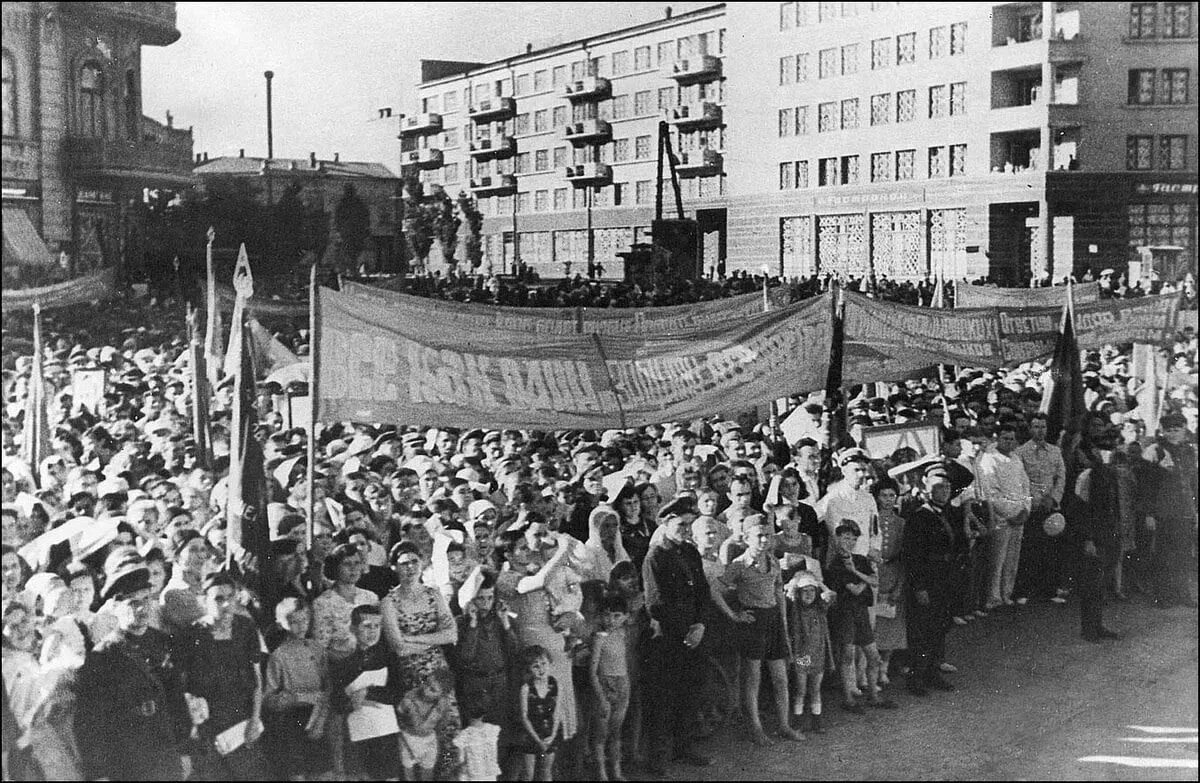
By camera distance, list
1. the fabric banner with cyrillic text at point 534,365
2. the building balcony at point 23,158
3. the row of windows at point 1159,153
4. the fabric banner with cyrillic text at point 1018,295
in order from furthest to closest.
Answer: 1. the fabric banner with cyrillic text at point 1018,295
2. the row of windows at point 1159,153
3. the building balcony at point 23,158
4. the fabric banner with cyrillic text at point 534,365

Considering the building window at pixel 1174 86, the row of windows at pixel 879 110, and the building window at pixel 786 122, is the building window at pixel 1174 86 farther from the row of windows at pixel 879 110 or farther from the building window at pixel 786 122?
the building window at pixel 786 122

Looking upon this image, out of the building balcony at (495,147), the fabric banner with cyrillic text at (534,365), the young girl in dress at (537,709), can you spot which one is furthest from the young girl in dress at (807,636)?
the building balcony at (495,147)

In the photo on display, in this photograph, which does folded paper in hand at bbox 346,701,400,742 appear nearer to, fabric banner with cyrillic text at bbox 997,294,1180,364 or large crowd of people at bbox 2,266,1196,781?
large crowd of people at bbox 2,266,1196,781

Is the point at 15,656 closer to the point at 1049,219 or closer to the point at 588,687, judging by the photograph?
the point at 588,687

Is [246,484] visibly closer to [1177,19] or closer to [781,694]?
[781,694]

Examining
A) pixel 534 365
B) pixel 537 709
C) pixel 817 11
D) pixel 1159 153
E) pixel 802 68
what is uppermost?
pixel 817 11

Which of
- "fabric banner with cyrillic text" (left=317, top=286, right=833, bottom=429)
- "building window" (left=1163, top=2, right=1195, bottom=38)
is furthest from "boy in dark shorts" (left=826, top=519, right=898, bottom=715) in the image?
"building window" (left=1163, top=2, right=1195, bottom=38)

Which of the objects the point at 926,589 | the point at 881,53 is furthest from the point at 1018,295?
the point at 926,589
